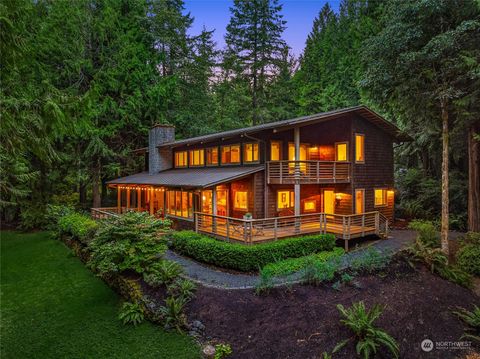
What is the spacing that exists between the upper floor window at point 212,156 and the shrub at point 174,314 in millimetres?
11491

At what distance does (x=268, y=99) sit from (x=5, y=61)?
2639cm

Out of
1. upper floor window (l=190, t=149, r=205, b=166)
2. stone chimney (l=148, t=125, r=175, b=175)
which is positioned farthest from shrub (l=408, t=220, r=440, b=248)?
stone chimney (l=148, t=125, r=175, b=175)

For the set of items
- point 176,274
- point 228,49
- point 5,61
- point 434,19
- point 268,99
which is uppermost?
point 228,49

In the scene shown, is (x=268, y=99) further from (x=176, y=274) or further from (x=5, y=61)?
(x=5, y=61)

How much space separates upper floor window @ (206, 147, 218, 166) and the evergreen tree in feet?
39.5

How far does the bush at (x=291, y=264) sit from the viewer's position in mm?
10332

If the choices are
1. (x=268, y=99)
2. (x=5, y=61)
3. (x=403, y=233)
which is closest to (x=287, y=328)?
(x=5, y=61)

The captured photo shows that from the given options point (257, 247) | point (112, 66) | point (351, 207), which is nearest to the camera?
point (257, 247)

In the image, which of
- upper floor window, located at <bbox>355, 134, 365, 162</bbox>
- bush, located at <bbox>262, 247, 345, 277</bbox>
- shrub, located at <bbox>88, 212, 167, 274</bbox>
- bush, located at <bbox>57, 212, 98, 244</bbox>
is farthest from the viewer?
upper floor window, located at <bbox>355, 134, 365, 162</bbox>

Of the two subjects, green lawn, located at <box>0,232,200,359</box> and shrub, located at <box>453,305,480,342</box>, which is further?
shrub, located at <box>453,305,480,342</box>

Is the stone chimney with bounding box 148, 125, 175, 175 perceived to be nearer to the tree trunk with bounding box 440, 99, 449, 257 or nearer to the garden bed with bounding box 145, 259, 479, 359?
the garden bed with bounding box 145, 259, 479, 359

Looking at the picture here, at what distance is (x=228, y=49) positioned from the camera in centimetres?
2969

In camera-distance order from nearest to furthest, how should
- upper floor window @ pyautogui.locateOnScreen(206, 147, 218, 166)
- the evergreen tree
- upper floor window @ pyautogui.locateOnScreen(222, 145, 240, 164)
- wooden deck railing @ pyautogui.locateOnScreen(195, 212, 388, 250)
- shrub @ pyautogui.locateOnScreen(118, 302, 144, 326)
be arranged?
shrub @ pyautogui.locateOnScreen(118, 302, 144, 326) < wooden deck railing @ pyautogui.locateOnScreen(195, 212, 388, 250) < upper floor window @ pyautogui.locateOnScreen(222, 145, 240, 164) < upper floor window @ pyautogui.locateOnScreen(206, 147, 218, 166) < the evergreen tree

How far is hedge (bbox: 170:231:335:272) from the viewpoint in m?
10.8
